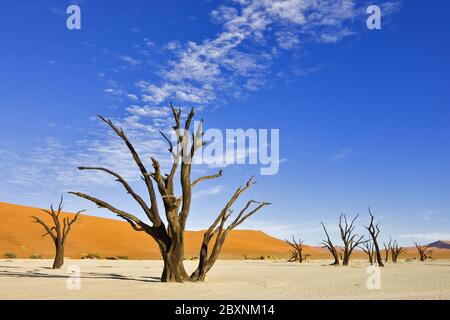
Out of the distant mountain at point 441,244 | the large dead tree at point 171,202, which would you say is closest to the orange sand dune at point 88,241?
the large dead tree at point 171,202

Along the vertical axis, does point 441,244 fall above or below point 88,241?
below

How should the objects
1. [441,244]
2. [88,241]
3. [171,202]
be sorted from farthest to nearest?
1. [441,244]
2. [88,241]
3. [171,202]

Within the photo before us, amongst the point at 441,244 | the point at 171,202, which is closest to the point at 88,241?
the point at 171,202

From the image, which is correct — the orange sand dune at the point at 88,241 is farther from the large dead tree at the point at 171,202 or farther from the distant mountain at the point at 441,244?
the distant mountain at the point at 441,244

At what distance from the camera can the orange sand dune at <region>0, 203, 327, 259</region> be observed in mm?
58469

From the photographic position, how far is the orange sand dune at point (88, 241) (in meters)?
58.5

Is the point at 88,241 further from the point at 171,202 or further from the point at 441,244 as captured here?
the point at 441,244

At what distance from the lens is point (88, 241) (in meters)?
71.2

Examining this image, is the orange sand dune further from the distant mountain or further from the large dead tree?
the distant mountain
